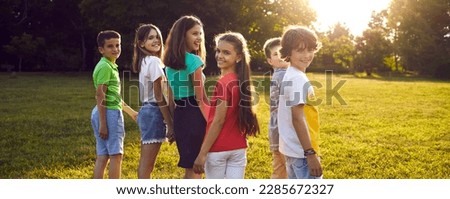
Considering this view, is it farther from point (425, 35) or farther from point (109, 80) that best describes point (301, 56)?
point (425, 35)

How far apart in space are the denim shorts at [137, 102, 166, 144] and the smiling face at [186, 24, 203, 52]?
64cm

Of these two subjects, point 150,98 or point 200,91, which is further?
point 150,98

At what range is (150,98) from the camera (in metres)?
3.97

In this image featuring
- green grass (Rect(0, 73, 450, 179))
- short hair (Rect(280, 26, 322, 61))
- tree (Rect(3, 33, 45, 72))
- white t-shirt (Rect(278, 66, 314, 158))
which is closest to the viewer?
white t-shirt (Rect(278, 66, 314, 158))

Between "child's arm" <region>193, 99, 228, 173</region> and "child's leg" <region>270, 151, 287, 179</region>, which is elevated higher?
"child's arm" <region>193, 99, 228, 173</region>

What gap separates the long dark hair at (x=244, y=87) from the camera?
329 cm

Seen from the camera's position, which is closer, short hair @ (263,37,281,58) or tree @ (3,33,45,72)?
short hair @ (263,37,281,58)

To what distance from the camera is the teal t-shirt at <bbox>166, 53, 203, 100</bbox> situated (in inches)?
143

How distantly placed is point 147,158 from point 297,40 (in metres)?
1.77

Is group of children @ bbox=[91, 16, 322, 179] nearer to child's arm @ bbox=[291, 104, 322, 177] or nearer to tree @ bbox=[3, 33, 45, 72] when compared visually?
child's arm @ bbox=[291, 104, 322, 177]

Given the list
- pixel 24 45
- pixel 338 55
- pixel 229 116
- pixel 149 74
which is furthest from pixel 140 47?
pixel 338 55

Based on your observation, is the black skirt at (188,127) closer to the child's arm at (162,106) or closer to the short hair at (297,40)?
the child's arm at (162,106)

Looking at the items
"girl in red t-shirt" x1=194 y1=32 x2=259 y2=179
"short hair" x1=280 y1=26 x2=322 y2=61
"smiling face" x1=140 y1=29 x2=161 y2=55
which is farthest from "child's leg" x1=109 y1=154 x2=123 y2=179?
"short hair" x1=280 y1=26 x2=322 y2=61

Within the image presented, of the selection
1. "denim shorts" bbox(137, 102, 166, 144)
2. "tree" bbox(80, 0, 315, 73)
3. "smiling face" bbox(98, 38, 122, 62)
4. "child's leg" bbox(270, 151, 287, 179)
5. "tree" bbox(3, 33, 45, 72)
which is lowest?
"child's leg" bbox(270, 151, 287, 179)
